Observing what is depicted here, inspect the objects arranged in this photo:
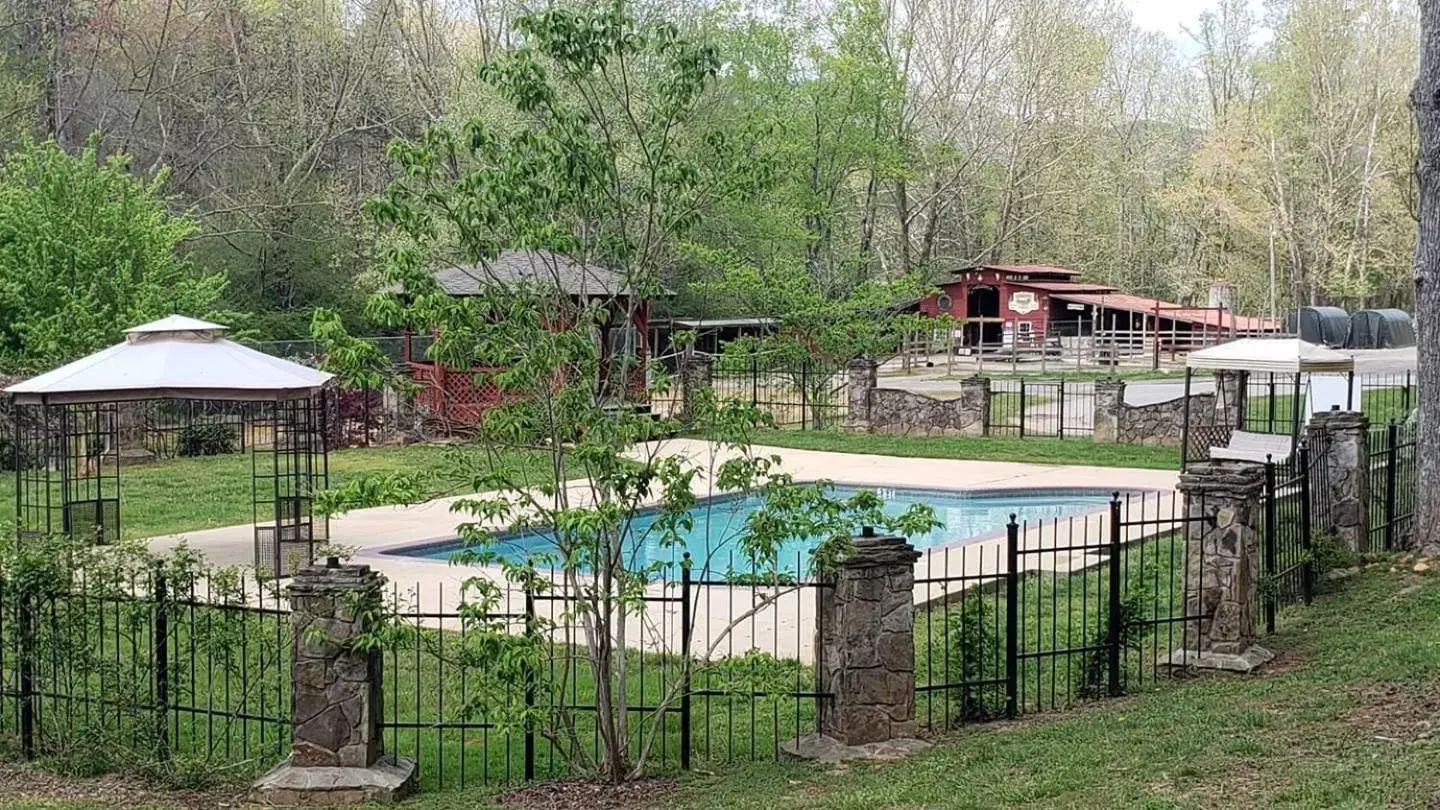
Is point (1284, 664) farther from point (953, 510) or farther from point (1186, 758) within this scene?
point (953, 510)

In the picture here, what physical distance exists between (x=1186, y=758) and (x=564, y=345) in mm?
3845

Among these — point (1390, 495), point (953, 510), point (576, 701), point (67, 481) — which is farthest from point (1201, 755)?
point (953, 510)

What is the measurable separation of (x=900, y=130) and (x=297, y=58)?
19593mm

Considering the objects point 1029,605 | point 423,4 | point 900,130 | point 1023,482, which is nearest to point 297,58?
point 423,4

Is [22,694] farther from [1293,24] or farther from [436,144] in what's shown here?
[1293,24]

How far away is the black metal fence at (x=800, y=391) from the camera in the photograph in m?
30.5

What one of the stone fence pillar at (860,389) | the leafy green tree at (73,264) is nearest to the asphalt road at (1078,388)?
the stone fence pillar at (860,389)

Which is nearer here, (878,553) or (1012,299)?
(878,553)

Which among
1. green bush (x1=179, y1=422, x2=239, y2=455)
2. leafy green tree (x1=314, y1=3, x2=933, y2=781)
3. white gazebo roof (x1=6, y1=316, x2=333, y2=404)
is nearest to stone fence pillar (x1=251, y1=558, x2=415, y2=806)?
leafy green tree (x1=314, y1=3, x2=933, y2=781)

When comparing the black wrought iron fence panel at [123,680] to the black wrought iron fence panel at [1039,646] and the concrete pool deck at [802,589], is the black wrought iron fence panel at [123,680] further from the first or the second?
the black wrought iron fence panel at [1039,646]

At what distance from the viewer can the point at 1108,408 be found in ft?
88.3

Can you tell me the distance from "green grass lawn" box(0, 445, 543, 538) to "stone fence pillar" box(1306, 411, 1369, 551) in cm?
1042

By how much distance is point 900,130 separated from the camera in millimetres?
47031

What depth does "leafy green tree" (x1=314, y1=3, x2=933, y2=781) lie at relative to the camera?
291 inches
